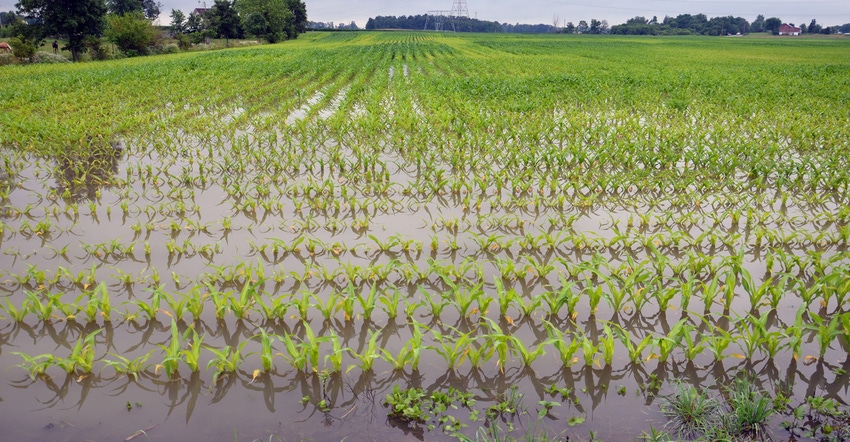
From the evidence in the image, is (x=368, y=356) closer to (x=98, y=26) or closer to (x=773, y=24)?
(x=98, y=26)

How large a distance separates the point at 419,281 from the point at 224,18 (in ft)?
206

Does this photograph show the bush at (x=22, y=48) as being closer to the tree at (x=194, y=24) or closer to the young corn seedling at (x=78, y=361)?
the tree at (x=194, y=24)

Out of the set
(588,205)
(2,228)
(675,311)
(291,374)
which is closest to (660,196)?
(588,205)

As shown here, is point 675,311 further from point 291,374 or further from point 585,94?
point 585,94

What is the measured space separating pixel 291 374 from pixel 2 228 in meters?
4.38

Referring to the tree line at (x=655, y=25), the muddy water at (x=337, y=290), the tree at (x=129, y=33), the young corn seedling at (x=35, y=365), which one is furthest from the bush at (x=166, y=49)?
the tree line at (x=655, y=25)

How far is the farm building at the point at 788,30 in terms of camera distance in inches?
4530

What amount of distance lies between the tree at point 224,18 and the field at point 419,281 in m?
54.2

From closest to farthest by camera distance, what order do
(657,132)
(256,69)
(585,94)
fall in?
(657,132)
(585,94)
(256,69)

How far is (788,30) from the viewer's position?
385 feet

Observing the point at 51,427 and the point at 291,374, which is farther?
the point at 291,374

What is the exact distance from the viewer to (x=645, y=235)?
5402 mm

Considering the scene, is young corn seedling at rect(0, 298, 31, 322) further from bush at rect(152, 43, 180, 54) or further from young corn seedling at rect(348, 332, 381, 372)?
bush at rect(152, 43, 180, 54)

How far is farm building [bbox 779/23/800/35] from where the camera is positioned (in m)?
115
